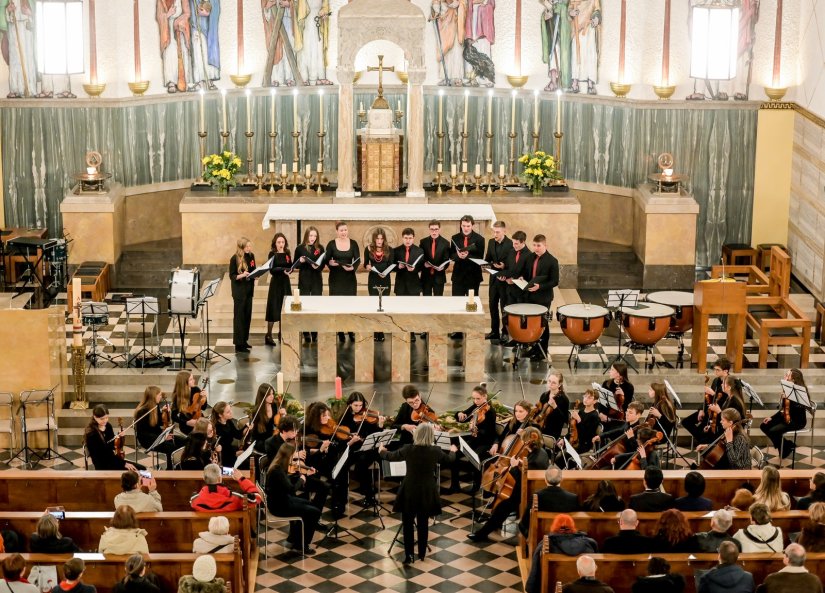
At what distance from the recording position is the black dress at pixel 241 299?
17.9 m

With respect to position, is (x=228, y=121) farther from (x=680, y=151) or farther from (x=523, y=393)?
(x=523, y=393)

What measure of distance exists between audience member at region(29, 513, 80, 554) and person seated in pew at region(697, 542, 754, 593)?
190 inches

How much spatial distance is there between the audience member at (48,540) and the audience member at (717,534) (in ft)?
16.0

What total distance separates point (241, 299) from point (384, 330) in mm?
2110

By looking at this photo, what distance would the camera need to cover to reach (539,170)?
2205cm

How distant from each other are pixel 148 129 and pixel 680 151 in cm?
802

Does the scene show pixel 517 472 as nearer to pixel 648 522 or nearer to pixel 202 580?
pixel 648 522

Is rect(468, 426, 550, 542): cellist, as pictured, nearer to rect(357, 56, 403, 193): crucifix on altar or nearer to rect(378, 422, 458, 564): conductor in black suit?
rect(378, 422, 458, 564): conductor in black suit

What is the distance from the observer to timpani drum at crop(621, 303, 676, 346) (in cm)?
1700

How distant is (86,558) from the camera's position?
11.5 metres

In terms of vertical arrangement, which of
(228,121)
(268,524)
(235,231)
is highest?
(228,121)

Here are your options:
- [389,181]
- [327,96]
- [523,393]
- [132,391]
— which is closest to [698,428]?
[523,393]

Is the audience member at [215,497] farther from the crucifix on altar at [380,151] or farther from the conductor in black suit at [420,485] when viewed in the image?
the crucifix on altar at [380,151]

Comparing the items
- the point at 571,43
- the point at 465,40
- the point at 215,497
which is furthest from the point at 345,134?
the point at 215,497
